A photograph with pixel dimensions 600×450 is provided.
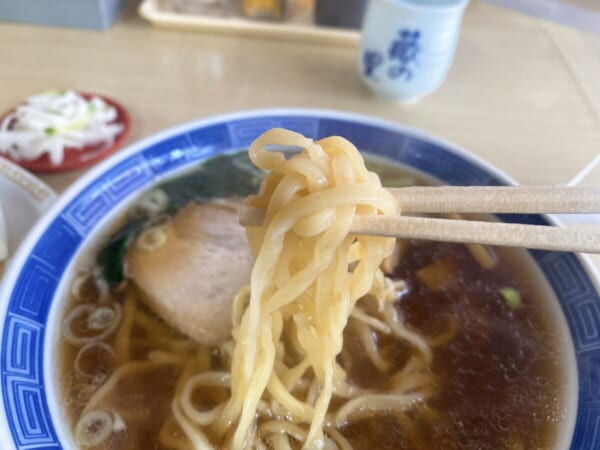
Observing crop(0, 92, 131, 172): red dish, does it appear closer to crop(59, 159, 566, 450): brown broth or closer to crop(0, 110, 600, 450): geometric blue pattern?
crop(0, 110, 600, 450): geometric blue pattern

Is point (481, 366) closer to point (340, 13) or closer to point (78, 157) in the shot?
point (78, 157)

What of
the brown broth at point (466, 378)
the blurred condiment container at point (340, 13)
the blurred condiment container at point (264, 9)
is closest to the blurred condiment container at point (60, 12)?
the blurred condiment container at point (264, 9)

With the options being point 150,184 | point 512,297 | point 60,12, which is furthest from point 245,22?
point 512,297

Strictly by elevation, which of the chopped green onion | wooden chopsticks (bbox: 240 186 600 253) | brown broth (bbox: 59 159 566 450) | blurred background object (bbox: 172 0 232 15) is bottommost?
brown broth (bbox: 59 159 566 450)

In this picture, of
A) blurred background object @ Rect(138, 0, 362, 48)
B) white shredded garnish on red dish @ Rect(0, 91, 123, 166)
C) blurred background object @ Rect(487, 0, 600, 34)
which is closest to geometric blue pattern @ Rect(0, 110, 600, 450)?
white shredded garnish on red dish @ Rect(0, 91, 123, 166)

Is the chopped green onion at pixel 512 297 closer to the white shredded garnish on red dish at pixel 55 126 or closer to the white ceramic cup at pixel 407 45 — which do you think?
the white ceramic cup at pixel 407 45
